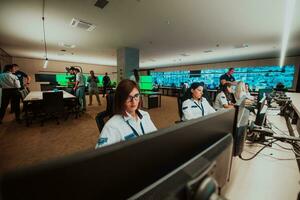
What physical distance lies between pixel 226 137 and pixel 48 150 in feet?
10.1

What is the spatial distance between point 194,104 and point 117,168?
1989mm

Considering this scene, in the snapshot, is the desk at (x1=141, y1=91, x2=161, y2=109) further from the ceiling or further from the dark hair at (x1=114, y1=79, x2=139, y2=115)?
the dark hair at (x1=114, y1=79, x2=139, y2=115)

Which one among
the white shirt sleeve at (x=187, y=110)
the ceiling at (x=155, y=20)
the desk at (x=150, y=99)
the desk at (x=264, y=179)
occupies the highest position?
the ceiling at (x=155, y=20)

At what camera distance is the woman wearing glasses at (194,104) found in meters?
2.14

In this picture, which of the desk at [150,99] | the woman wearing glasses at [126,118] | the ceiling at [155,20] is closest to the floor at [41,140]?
the woman wearing glasses at [126,118]

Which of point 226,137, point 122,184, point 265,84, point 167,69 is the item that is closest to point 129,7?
point 226,137

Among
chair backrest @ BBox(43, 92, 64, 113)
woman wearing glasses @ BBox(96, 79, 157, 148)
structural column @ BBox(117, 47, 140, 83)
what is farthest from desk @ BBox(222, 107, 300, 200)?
structural column @ BBox(117, 47, 140, 83)

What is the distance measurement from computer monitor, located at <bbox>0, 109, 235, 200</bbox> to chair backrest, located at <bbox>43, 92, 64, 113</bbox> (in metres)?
4.34

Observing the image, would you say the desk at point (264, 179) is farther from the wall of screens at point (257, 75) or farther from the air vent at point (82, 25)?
the wall of screens at point (257, 75)

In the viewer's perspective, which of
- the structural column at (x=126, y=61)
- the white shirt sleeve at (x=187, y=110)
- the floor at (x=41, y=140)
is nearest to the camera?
the white shirt sleeve at (x=187, y=110)

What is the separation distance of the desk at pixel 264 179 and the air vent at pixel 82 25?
12.7 feet

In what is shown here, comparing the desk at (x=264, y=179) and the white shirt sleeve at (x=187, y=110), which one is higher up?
the white shirt sleeve at (x=187, y=110)

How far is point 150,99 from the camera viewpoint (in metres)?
6.63

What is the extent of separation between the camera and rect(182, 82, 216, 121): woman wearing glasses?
7.01 ft
